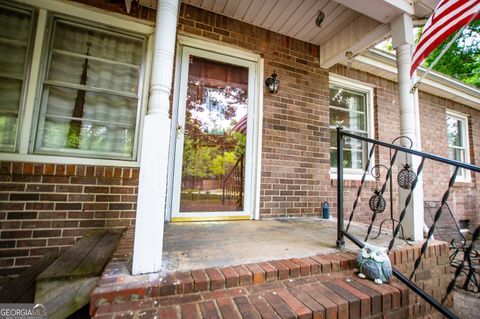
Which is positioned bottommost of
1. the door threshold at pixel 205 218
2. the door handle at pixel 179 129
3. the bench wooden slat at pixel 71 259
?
the bench wooden slat at pixel 71 259

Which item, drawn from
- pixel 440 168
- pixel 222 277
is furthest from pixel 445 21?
pixel 440 168

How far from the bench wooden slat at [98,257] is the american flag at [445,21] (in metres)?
2.92

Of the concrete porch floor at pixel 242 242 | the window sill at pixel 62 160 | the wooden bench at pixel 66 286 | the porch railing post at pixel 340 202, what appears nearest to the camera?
the wooden bench at pixel 66 286

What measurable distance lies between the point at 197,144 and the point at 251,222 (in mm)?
1124

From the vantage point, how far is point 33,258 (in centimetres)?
185

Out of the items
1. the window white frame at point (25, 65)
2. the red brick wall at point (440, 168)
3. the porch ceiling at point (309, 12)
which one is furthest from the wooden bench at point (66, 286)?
the red brick wall at point (440, 168)

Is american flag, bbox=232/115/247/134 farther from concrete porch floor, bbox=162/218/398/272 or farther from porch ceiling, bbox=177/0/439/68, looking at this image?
porch ceiling, bbox=177/0/439/68

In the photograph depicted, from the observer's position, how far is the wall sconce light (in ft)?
9.38

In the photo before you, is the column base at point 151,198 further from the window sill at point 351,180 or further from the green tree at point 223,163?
the window sill at point 351,180

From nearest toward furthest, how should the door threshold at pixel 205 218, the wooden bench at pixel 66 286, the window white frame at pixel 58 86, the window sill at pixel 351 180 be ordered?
the wooden bench at pixel 66 286, the window white frame at pixel 58 86, the door threshold at pixel 205 218, the window sill at pixel 351 180

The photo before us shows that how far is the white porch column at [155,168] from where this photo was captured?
119 centimetres

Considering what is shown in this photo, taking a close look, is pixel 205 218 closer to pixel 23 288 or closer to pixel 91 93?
pixel 23 288

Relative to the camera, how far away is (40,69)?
79.0 inches

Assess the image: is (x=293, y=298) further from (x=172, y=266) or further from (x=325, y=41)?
(x=325, y=41)
